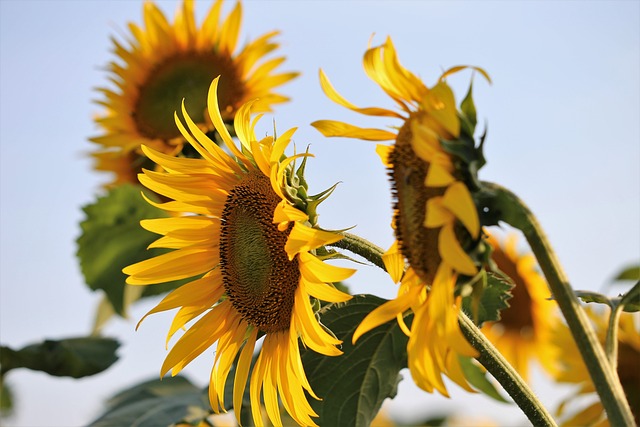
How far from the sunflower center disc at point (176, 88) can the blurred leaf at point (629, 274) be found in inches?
67.8

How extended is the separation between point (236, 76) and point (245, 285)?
1.58 metres

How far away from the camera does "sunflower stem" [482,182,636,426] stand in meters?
1.00

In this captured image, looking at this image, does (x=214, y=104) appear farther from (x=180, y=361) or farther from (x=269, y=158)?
(x=180, y=361)

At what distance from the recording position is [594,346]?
1.02 meters

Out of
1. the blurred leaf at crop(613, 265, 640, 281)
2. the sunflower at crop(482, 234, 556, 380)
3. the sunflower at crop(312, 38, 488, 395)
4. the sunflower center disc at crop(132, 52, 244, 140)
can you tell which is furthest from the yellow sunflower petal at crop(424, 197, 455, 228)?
the sunflower at crop(482, 234, 556, 380)

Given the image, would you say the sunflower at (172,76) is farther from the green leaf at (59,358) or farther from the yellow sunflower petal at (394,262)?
the yellow sunflower petal at (394,262)

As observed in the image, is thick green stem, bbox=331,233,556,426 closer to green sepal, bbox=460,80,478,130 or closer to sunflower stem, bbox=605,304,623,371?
sunflower stem, bbox=605,304,623,371

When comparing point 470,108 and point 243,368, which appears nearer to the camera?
point 470,108

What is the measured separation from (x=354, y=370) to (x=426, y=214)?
1.69 feet

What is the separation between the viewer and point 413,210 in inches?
46.3

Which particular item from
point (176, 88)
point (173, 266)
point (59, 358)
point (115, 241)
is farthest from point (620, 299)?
point (176, 88)

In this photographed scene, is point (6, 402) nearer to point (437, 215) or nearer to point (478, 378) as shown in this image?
point (478, 378)

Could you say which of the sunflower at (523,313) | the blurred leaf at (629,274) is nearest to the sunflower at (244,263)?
the blurred leaf at (629,274)

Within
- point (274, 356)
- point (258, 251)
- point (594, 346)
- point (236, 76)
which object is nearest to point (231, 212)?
point (258, 251)
